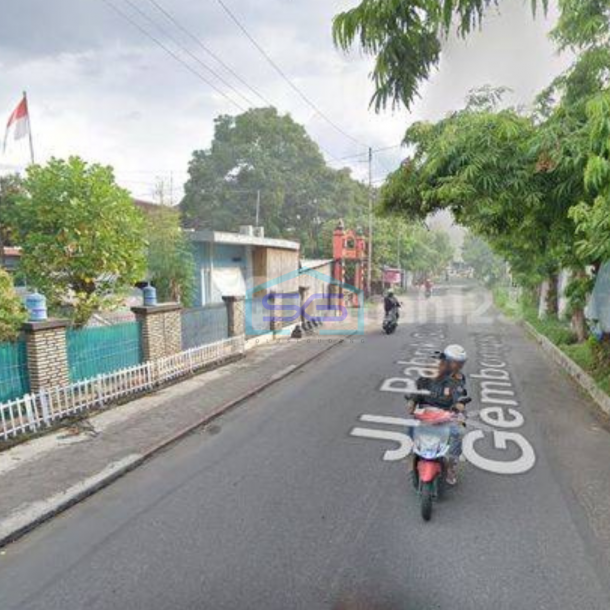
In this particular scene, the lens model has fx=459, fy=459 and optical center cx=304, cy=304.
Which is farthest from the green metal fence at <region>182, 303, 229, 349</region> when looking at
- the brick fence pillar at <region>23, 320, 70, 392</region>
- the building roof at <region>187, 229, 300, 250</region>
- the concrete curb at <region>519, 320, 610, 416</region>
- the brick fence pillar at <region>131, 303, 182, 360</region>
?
the concrete curb at <region>519, 320, 610, 416</region>

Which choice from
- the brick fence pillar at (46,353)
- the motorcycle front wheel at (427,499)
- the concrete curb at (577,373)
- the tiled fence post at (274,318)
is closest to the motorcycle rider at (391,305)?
the tiled fence post at (274,318)

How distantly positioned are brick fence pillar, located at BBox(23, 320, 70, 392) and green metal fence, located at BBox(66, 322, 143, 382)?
1.28ft

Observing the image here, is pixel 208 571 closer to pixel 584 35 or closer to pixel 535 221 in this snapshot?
pixel 535 221

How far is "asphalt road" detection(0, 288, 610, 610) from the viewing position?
346cm

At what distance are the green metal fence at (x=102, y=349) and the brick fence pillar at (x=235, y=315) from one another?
375cm

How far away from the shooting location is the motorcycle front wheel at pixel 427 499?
4379mm

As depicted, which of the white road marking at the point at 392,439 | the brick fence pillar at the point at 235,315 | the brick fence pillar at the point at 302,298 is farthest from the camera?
the brick fence pillar at the point at 302,298

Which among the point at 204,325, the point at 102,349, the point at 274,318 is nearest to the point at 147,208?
the point at 274,318

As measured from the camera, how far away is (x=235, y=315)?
507 inches

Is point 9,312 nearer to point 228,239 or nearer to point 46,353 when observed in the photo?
point 46,353

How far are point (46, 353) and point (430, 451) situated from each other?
18.9ft

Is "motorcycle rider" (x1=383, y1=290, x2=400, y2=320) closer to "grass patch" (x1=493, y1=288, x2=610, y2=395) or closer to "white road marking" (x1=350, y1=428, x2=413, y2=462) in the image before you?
"grass patch" (x1=493, y1=288, x2=610, y2=395)

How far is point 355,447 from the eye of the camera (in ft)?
20.8

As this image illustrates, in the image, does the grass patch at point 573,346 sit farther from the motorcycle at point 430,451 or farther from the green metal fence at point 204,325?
the green metal fence at point 204,325
